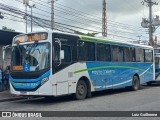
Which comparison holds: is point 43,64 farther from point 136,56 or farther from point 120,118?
point 136,56

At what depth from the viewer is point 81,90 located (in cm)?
1692

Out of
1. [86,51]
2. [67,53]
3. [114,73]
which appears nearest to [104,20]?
[114,73]

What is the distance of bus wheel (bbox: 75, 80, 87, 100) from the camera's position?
1665cm

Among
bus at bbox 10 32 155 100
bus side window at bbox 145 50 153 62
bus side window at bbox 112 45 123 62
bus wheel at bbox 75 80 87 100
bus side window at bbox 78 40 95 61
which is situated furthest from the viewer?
bus side window at bbox 145 50 153 62

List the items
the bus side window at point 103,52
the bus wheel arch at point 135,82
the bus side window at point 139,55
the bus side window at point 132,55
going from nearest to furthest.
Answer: the bus side window at point 103,52, the bus side window at point 132,55, the bus wheel arch at point 135,82, the bus side window at point 139,55

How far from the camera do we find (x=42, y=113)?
12477mm

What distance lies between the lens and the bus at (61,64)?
592 inches

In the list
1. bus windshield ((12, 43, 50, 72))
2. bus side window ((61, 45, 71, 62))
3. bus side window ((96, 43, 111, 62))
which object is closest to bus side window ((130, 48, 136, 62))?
bus side window ((96, 43, 111, 62))

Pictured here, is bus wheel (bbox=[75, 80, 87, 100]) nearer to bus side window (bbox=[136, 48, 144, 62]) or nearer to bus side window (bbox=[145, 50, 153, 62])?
bus side window (bbox=[136, 48, 144, 62])

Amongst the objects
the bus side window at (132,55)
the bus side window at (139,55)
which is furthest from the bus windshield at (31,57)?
the bus side window at (139,55)

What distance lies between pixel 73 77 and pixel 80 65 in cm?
83

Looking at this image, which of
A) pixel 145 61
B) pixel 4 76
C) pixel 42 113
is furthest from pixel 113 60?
pixel 42 113

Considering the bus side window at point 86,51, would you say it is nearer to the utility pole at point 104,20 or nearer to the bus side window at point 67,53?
the bus side window at point 67,53

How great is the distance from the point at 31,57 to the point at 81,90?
3175 millimetres
